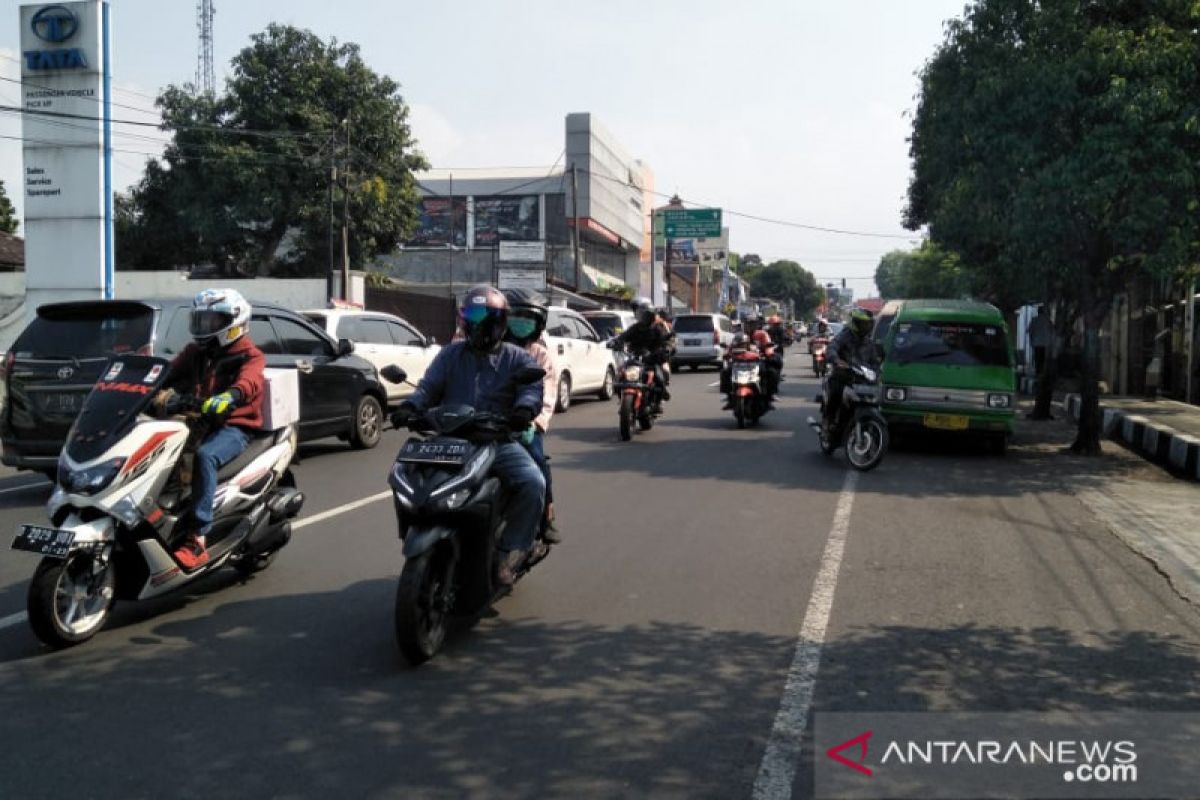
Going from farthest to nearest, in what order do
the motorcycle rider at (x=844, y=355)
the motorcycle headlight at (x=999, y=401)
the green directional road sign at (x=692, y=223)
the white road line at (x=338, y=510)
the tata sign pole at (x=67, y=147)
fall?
1. the green directional road sign at (x=692, y=223)
2. the tata sign pole at (x=67, y=147)
3. the motorcycle headlight at (x=999, y=401)
4. the motorcycle rider at (x=844, y=355)
5. the white road line at (x=338, y=510)

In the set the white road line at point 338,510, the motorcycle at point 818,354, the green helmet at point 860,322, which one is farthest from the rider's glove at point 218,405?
the motorcycle at point 818,354

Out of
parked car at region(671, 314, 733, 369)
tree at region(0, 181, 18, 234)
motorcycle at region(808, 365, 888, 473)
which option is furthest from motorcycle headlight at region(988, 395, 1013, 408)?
tree at region(0, 181, 18, 234)

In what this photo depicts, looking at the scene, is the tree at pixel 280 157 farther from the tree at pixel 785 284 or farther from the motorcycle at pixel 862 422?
the tree at pixel 785 284

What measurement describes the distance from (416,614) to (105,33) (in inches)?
808

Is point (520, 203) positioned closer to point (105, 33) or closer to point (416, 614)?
point (105, 33)

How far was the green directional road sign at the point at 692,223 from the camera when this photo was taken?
60188 mm

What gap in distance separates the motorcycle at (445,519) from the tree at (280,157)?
28.6m

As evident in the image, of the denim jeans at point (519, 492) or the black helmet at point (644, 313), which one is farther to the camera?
the black helmet at point (644, 313)

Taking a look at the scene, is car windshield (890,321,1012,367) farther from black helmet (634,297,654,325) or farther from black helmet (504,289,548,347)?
black helmet (504,289,548,347)

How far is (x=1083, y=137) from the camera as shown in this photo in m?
12.1

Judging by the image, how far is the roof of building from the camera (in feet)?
118

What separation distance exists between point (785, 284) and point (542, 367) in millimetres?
140577

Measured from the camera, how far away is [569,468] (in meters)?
11.3

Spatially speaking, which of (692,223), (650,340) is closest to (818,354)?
(650,340)
